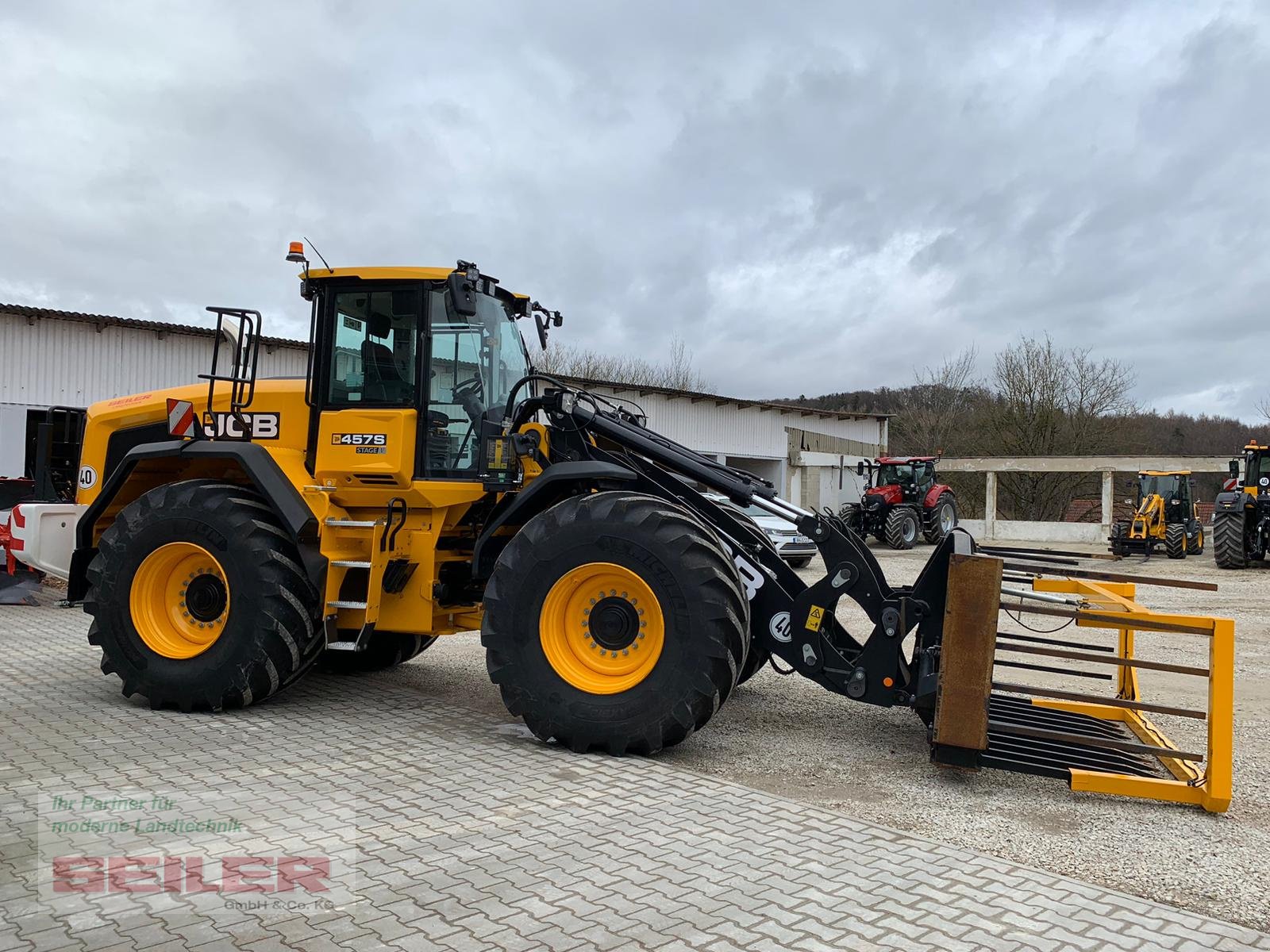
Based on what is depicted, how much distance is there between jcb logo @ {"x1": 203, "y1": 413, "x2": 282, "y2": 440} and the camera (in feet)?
23.0

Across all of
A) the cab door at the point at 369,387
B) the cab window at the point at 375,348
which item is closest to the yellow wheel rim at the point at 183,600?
the cab door at the point at 369,387

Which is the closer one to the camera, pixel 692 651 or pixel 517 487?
pixel 692 651

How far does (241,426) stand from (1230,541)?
21103 millimetres

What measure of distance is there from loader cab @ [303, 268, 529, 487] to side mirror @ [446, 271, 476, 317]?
0.52ft

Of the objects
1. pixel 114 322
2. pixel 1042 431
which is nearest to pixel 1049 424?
pixel 1042 431

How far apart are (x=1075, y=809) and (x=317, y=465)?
5.01 m

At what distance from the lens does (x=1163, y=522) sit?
24781mm

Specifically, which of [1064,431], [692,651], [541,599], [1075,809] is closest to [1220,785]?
[1075,809]

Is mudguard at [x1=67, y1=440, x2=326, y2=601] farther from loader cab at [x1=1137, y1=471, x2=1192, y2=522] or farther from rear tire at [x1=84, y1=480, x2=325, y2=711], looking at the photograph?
loader cab at [x1=1137, y1=471, x2=1192, y2=522]

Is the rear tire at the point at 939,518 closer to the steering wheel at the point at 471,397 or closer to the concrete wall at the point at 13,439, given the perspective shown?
the concrete wall at the point at 13,439

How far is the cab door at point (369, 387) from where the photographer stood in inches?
253

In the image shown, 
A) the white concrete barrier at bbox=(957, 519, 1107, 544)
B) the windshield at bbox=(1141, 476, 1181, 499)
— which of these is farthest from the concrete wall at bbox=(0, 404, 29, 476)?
the windshield at bbox=(1141, 476, 1181, 499)

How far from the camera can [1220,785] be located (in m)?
4.80

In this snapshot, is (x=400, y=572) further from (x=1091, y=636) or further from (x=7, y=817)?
(x=1091, y=636)
